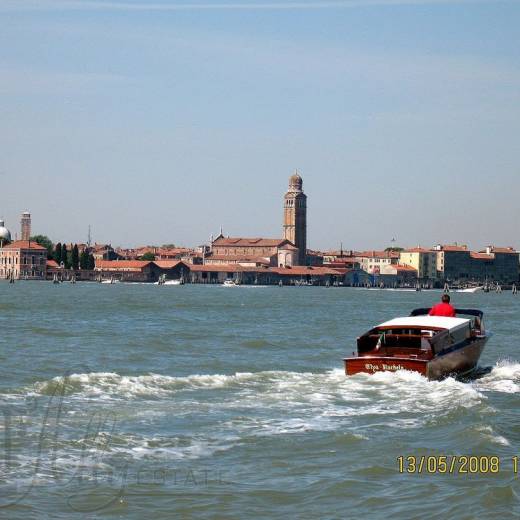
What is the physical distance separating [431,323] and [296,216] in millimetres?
171489

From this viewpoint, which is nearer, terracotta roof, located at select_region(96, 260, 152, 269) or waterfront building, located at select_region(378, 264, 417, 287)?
terracotta roof, located at select_region(96, 260, 152, 269)

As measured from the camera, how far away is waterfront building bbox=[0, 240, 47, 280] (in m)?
172

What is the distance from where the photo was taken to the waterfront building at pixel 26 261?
172m

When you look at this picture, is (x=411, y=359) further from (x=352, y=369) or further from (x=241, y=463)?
(x=241, y=463)

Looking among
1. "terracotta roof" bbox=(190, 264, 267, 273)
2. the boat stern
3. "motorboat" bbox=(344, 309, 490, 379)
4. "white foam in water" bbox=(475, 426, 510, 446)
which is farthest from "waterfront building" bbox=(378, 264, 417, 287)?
"white foam in water" bbox=(475, 426, 510, 446)

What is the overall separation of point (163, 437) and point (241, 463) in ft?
5.30

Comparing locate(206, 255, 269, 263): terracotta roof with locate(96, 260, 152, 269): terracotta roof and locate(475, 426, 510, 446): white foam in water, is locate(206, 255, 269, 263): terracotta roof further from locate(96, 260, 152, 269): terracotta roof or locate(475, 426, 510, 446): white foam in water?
locate(475, 426, 510, 446): white foam in water

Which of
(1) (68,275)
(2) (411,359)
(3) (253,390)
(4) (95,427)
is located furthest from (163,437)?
(1) (68,275)

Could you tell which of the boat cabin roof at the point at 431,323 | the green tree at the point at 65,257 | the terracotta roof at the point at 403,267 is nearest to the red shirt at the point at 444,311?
the boat cabin roof at the point at 431,323

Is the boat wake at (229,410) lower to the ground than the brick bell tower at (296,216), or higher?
lower

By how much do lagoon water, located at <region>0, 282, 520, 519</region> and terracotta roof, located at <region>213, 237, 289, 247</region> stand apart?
544 ft
